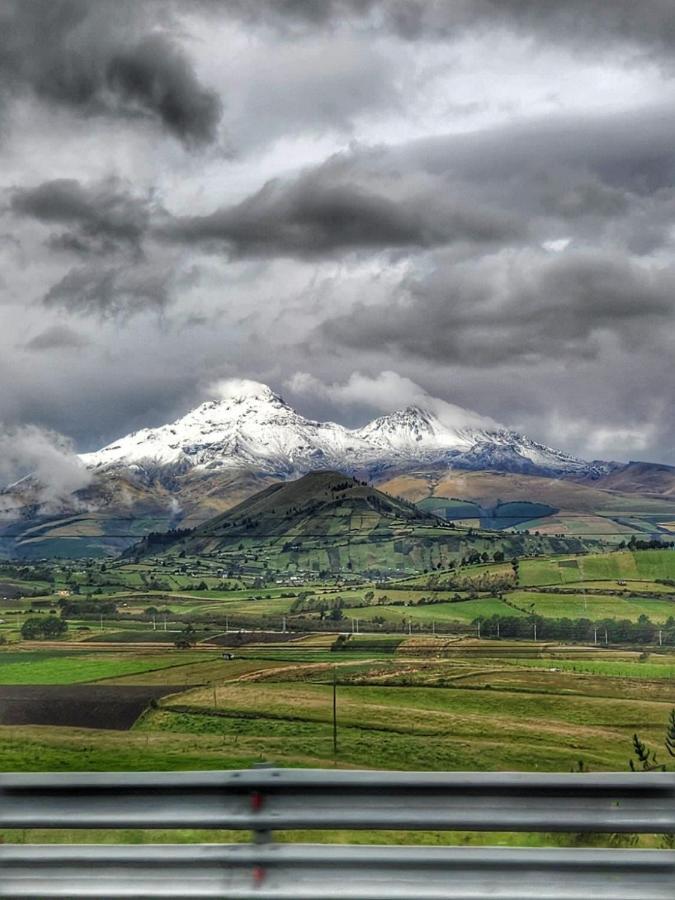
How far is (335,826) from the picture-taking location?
724 cm

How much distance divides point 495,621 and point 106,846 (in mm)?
173980

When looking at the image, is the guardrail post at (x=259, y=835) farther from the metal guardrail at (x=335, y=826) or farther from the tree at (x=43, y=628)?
the tree at (x=43, y=628)

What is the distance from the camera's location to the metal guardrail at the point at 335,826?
6.98m

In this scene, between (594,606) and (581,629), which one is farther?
(594,606)

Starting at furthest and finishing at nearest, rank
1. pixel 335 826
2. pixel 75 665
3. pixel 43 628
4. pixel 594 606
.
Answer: pixel 43 628 < pixel 594 606 < pixel 75 665 < pixel 335 826

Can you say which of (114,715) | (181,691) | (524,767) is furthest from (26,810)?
(181,691)

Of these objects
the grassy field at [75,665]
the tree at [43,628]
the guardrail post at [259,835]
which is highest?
the guardrail post at [259,835]

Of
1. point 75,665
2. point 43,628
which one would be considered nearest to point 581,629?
point 75,665

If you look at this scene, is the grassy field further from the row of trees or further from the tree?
the row of trees

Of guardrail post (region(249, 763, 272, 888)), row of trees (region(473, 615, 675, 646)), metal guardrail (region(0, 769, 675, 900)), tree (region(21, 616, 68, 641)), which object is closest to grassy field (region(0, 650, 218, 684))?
tree (region(21, 616, 68, 641))

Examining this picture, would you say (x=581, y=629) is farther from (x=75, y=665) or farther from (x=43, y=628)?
(x=43, y=628)

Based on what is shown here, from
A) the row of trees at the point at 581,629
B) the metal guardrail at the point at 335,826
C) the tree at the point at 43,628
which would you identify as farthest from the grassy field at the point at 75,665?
the metal guardrail at the point at 335,826

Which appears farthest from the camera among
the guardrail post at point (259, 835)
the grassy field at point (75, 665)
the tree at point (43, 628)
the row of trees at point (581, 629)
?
the tree at point (43, 628)

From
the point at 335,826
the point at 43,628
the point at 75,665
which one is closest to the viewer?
the point at 335,826
